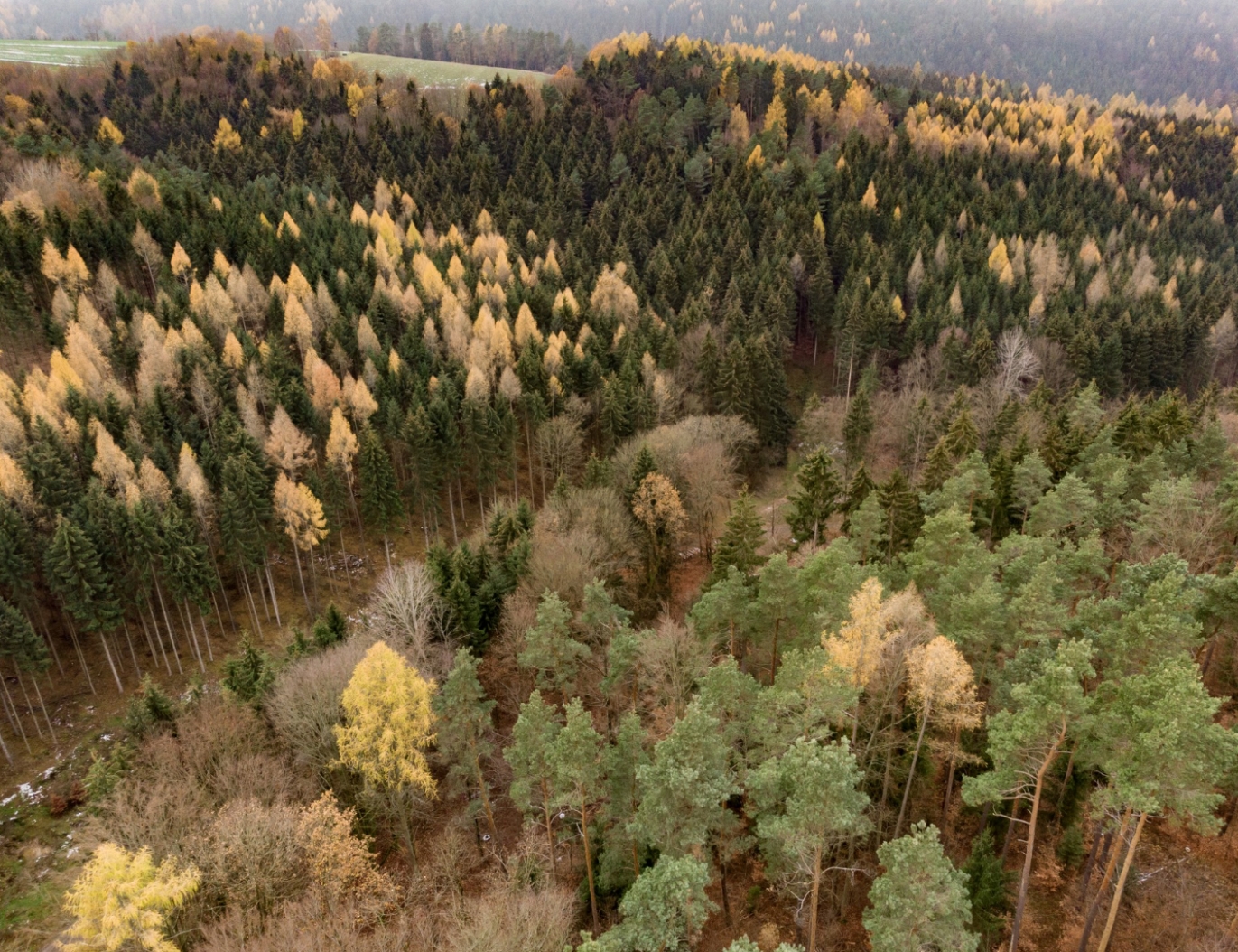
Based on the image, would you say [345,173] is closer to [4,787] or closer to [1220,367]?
[4,787]

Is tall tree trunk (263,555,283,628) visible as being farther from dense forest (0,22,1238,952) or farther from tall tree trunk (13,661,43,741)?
tall tree trunk (13,661,43,741)

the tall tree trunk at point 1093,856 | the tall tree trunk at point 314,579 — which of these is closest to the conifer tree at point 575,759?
the tall tree trunk at point 1093,856

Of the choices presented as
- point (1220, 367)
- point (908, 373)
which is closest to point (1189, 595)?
point (908, 373)

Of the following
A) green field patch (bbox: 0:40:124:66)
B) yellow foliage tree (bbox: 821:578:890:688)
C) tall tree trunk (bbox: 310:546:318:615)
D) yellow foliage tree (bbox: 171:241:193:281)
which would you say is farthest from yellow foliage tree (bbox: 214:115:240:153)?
yellow foliage tree (bbox: 821:578:890:688)

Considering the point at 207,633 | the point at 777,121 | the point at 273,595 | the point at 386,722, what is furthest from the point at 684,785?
the point at 777,121

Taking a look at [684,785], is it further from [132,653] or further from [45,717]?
[132,653]

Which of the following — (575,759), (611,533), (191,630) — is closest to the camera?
(575,759)
